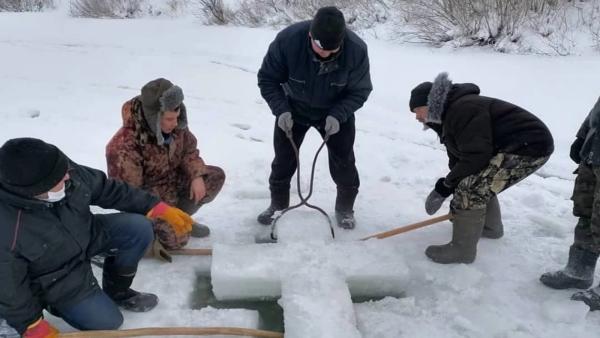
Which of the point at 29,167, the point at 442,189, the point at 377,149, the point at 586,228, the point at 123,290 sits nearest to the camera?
the point at 29,167

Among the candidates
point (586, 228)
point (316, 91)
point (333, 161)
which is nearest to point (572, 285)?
point (586, 228)

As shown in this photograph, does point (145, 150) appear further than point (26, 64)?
No

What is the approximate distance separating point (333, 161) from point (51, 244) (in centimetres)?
172

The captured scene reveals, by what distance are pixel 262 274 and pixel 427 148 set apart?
2.53 metres

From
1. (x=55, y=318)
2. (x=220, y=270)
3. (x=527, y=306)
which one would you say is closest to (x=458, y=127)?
(x=527, y=306)

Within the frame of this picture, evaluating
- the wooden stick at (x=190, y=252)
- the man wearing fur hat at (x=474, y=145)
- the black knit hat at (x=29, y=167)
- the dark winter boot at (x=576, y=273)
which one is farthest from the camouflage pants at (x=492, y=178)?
the black knit hat at (x=29, y=167)

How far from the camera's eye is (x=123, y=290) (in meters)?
2.40

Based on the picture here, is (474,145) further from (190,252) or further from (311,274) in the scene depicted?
(190,252)

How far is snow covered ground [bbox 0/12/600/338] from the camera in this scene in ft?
8.09

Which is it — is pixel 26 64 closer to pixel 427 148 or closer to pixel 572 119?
pixel 427 148

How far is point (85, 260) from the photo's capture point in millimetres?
2242

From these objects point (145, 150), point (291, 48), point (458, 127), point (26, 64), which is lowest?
point (26, 64)

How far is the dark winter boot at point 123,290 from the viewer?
7.82 ft

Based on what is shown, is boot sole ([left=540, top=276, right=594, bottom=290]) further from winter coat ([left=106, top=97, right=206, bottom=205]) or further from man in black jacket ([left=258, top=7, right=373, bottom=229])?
winter coat ([left=106, top=97, right=206, bottom=205])
